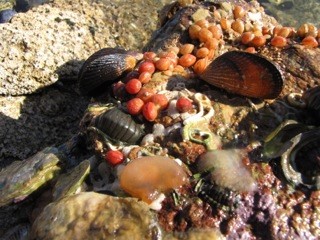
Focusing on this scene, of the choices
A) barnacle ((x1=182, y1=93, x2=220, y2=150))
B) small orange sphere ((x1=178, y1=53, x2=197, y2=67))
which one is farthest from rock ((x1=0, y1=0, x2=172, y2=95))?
barnacle ((x1=182, y1=93, x2=220, y2=150))

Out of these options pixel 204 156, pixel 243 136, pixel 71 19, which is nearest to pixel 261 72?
pixel 243 136

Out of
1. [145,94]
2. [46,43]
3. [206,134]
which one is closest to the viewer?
[206,134]

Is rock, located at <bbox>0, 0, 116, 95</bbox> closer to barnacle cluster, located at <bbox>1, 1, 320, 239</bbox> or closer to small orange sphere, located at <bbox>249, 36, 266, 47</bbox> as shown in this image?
barnacle cluster, located at <bbox>1, 1, 320, 239</bbox>

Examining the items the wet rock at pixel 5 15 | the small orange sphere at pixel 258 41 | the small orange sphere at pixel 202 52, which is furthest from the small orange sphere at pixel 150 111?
the wet rock at pixel 5 15

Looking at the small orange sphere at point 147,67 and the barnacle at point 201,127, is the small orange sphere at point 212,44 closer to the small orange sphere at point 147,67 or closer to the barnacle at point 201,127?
the small orange sphere at point 147,67

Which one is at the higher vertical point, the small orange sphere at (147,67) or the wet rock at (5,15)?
the small orange sphere at (147,67)

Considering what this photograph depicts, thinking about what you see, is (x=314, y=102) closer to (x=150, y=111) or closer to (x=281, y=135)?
(x=281, y=135)

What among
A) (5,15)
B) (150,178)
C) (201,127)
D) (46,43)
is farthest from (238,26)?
(5,15)
